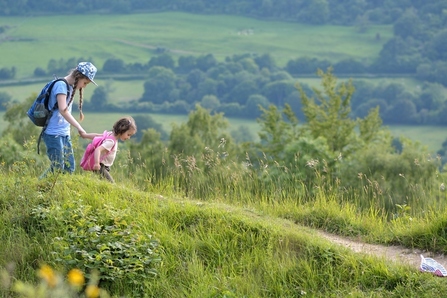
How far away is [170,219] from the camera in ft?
25.5

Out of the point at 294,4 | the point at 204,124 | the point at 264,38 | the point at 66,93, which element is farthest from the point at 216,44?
the point at 66,93

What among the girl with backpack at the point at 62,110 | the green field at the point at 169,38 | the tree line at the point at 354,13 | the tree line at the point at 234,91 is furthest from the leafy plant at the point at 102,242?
the tree line at the point at 354,13

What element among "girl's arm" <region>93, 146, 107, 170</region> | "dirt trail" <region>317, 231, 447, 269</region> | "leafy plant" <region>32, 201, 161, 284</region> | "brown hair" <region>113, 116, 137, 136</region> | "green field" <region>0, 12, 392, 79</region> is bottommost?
"green field" <region>0, 12, 392, 79</region>

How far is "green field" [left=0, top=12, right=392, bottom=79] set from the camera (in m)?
117

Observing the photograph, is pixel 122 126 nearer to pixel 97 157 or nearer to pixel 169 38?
pixel 97 157

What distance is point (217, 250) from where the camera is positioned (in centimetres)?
727

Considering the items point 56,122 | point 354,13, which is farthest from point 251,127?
point 56,122

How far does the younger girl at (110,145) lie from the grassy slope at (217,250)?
53 centimetres

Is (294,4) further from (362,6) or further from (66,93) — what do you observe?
(66,93)

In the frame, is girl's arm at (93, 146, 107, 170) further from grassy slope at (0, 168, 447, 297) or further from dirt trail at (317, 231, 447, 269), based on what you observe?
dirt trail at (317, 231, 447, 269)

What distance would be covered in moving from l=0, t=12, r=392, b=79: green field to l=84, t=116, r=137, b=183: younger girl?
3903 inches

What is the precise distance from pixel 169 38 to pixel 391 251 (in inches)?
4954

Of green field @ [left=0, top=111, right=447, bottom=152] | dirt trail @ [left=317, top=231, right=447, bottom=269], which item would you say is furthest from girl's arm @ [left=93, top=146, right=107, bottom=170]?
green field @ [left=0, top=111, right=447, bottom=152]

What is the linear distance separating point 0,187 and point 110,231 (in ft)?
5.27
